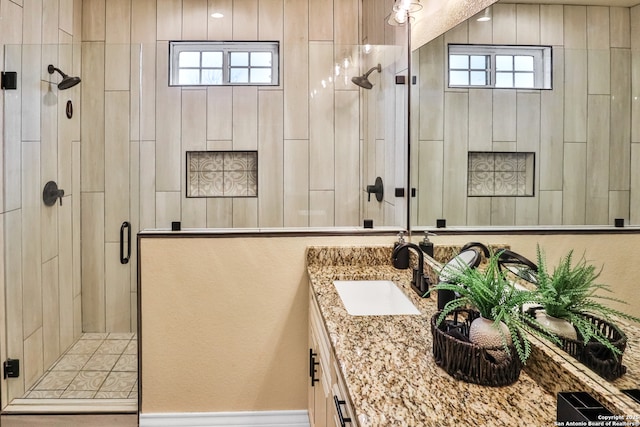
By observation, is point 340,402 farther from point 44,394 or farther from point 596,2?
point 44,394

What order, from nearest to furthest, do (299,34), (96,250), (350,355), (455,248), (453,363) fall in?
(453,363)
(350,355)
(455,248)
(96,250)
(299,34)

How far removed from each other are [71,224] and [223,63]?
4.97 ft

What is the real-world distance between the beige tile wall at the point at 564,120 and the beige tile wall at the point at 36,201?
2.16 m

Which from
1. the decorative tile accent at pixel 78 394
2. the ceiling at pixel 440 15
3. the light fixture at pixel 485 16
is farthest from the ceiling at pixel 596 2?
the decorative tile accent at pixel 78 394

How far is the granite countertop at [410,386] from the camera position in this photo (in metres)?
1.13

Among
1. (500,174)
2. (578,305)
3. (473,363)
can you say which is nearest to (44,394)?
(473,363)

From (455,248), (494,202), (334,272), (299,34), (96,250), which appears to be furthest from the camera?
(299,34)

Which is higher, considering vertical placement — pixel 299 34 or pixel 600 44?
pixel 299 34

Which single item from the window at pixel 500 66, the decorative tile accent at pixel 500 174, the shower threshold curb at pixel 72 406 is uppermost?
the window at pixel 500 66

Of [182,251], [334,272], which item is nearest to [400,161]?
[334,272]

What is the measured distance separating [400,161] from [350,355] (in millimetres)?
1533

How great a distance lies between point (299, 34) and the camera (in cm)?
402

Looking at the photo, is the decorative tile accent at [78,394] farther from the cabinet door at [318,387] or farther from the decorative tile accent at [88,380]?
the cabinet door at [318,387]

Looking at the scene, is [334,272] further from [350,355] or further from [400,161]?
[350,355]
